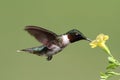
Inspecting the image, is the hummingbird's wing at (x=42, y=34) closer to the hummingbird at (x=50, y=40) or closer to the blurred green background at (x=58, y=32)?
the hummingbird at (x=50, y=40)

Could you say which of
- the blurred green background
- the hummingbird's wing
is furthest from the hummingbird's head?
the blurred green background

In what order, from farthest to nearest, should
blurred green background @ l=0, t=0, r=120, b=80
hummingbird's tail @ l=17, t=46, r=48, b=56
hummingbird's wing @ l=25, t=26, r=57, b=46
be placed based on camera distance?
blurred green background @ l=0, t=0, r=120, b=80, hummingbird's tail @ l=17, t=46, r=48, b=56, hummingbird's wing @ l=25, t=26, r=57, b=46

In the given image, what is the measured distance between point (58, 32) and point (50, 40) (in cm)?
526

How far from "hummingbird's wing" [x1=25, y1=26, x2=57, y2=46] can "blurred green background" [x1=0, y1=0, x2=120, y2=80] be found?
133 inches

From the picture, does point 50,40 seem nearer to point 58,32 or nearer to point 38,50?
point 38,50

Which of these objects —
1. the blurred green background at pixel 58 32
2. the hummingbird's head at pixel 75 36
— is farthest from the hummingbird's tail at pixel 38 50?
the blurred green background at pixel 58 32

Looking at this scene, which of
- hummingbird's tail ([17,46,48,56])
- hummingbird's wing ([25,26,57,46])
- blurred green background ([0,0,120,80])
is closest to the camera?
hummingbird's wing ([25,26,57,46])

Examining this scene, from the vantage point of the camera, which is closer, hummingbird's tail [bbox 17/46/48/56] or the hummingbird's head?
the hummingbird's head

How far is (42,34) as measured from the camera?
368cm

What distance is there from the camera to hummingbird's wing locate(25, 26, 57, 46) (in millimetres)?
3606

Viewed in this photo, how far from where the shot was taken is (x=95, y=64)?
25.5 feet

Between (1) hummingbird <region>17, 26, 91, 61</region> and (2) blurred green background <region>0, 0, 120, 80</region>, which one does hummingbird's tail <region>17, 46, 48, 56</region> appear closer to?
(1) hummingbird <region>17, 26, 91, 61</region>

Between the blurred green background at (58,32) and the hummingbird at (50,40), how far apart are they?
3.30 m

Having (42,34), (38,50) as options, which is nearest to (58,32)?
(38,50)
